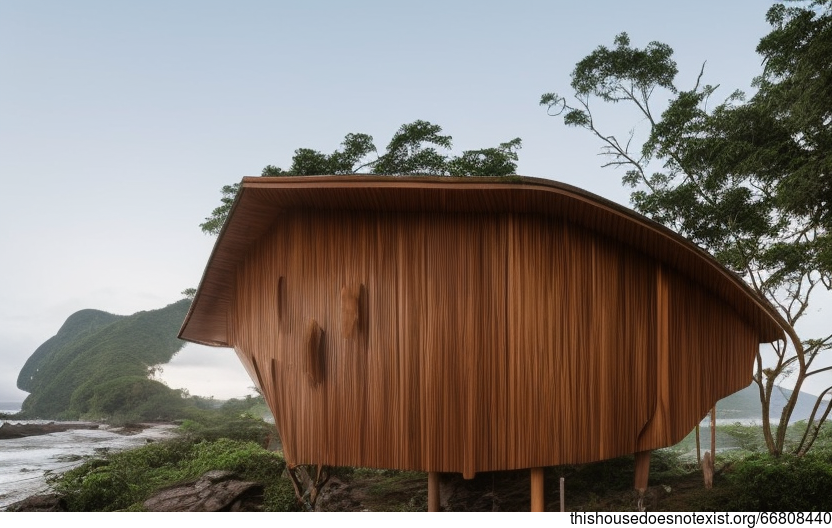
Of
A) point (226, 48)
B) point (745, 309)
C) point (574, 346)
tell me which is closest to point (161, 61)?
point (226, 48)

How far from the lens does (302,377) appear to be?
133 inches

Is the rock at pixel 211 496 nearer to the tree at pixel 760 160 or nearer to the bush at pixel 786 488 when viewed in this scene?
the bush at pixel 786 488

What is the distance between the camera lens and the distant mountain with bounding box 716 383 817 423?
6.67m

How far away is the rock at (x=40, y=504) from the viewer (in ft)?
16.3

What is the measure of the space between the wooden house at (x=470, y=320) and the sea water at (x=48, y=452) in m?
3.54

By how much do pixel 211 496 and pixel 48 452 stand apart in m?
2.07

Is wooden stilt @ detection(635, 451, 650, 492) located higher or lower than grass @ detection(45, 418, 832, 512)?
higher

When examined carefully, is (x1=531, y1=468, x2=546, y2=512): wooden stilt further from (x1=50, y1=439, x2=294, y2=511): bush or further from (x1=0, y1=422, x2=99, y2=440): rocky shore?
(x1=0, y1=422, x2=99, y2=440): rocky shore

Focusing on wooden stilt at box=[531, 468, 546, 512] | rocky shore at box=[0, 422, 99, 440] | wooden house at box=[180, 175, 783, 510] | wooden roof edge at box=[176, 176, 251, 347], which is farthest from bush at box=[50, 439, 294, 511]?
wooden stilt at box=[531, 468, 546, 512]

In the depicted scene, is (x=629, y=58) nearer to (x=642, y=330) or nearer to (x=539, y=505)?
(x=642, y=330)

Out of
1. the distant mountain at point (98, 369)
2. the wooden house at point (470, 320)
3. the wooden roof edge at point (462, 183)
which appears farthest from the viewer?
the distant mountain at point (98, 369)

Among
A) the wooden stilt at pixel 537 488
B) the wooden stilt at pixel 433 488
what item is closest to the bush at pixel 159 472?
the wooden stilt at pixel 433 488

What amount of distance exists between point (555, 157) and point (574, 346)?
14.5 ft

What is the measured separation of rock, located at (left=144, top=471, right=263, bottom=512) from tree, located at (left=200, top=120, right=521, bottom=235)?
148 inches
